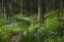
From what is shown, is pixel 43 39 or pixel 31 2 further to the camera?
pixel 31 2

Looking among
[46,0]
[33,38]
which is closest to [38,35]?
[33,38]

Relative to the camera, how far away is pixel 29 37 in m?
9.87

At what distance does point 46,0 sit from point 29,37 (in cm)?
2507

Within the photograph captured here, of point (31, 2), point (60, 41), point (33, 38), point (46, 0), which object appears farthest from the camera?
point (31, 2)

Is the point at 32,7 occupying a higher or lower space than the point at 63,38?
lower

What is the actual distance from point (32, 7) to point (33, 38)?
120 ft

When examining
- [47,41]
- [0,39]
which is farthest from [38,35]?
[0,39]

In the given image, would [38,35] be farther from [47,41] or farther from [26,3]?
[26,3]

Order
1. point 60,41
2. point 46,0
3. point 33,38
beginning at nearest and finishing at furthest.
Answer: point 60,41 < point 33,38 < point 46,0

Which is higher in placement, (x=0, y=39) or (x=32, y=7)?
(x=0, y=39)

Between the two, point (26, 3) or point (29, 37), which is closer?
point (29, 37)

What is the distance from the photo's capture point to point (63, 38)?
364 inches

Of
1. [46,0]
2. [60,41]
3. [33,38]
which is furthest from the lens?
[46,0]

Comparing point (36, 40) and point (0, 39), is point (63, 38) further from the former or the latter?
point (0, 39)
